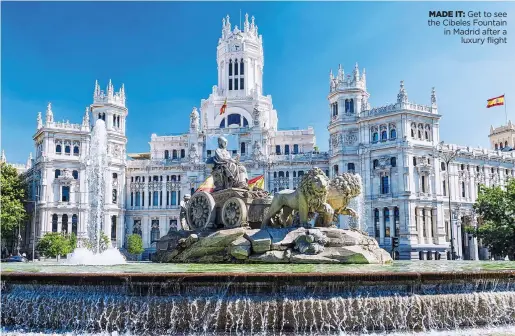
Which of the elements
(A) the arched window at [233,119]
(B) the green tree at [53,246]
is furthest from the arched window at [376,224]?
(B) the green tree at [53,246]

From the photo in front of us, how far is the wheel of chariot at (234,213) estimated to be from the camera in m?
23.4

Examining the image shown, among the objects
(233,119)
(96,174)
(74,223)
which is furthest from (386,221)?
(74,223)

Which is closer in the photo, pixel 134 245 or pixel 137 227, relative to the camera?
pixel 134 245

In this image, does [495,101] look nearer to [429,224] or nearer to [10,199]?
[429,224]

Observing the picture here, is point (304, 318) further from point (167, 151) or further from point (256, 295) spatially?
point (167, 151)

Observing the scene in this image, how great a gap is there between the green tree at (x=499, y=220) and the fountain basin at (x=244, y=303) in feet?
127

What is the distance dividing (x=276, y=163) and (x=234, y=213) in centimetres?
6051

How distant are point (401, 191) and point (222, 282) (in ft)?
198

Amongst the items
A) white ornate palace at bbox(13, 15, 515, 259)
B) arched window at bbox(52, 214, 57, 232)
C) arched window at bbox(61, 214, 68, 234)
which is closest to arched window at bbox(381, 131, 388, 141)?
white ornate palace at bbox(13, 15, 515, 259)

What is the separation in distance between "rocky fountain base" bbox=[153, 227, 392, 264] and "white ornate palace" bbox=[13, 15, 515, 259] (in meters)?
47.3

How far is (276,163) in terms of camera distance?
275 ft

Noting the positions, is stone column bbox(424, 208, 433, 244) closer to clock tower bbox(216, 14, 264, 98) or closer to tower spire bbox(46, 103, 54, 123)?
clock tower bbox(216, 14, 264, 98)

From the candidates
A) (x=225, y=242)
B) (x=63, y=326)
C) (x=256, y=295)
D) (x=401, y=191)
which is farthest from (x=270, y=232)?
(x=401, y=191)

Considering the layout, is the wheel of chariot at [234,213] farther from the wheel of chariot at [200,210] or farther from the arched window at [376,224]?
the arched window at [376,224]
